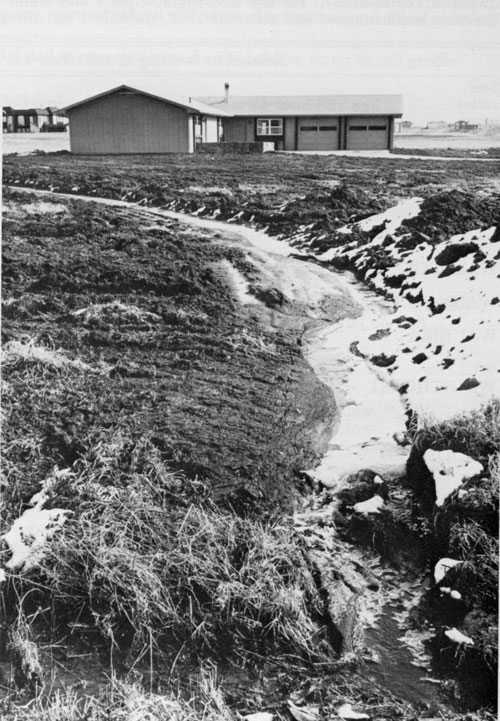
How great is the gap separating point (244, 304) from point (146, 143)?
3182 mm

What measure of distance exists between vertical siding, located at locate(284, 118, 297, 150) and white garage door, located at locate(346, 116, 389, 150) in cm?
99

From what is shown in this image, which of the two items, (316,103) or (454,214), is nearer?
(454,214)

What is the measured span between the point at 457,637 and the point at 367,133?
9.34m

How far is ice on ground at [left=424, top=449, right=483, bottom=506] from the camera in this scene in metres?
3.91

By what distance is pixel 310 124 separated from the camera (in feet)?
37.4

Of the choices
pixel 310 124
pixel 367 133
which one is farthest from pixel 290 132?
pixel 367 133

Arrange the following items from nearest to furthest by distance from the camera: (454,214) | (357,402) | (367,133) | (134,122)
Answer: (357,402)
(454,214)
(134,122)
(367,133)

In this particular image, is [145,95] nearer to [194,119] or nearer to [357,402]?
[194,119]

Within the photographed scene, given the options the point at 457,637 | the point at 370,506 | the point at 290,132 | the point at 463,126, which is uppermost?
the point at 290,132

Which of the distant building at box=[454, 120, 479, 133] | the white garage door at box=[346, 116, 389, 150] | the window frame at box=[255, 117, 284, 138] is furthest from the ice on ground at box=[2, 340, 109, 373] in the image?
the window frame at box=[255, 117, 284, 138]

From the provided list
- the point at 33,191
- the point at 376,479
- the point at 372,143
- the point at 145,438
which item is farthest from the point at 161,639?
the point at 372,143

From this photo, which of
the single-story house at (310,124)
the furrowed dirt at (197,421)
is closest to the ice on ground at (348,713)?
the furrowed dirt at (197,421)

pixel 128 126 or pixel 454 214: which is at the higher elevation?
pixel 128 126

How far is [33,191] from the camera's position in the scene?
5949 millimetres
